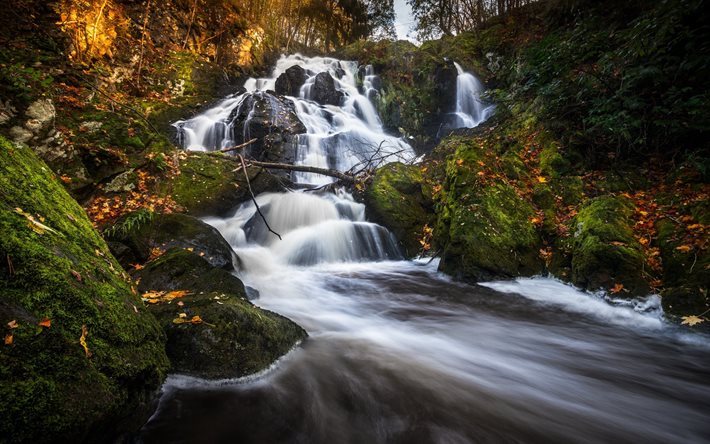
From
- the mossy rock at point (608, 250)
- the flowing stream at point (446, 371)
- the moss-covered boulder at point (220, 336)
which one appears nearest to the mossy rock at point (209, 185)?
the flowing stream at point (446, 371)

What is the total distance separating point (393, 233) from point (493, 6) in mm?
23056

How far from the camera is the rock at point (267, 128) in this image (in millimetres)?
11195

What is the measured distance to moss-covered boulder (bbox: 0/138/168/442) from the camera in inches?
50.2

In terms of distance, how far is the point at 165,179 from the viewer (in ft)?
22.8

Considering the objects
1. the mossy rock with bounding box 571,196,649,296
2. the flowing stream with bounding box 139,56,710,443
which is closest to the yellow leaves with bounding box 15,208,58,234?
the flowing stream with bounding box 139,56,710,443

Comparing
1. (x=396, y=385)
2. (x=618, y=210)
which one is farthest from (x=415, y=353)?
(x=618, y=210)

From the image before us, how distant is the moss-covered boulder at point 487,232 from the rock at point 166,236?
4015 millimetres

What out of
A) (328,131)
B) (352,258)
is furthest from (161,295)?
(328,131)

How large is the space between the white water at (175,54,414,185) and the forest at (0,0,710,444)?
0.45ft

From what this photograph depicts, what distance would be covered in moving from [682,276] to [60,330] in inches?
234

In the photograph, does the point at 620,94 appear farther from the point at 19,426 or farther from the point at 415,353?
the point at 19,426

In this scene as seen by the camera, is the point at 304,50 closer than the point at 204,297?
No

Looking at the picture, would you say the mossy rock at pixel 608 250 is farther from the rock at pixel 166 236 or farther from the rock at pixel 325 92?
the rock at pixel 325 92

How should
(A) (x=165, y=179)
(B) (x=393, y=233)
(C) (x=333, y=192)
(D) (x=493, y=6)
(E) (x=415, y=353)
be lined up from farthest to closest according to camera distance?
1. (D) (x=493, y=6)
2. (C) (x=333, y=192)
3. (B) (x=393, y=233)
4. (A) (x=165, y=179)
5. (E) (x=415, y=353)
